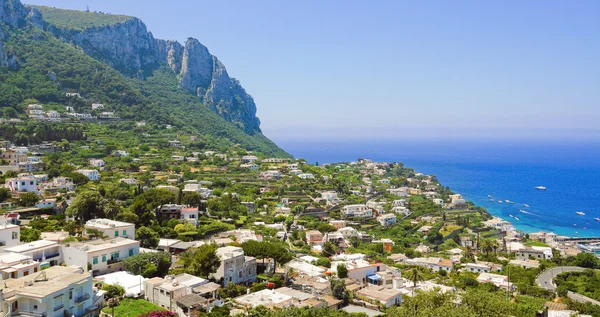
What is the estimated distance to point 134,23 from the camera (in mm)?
127000

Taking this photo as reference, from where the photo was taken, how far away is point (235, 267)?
23391 mm

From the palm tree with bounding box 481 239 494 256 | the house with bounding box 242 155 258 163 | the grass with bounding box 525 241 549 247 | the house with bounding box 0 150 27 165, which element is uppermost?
the house with bounding box 0 150 27 165

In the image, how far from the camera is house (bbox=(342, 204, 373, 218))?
52594 mm

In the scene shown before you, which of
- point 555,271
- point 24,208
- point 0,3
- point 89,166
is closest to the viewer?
point 24,208

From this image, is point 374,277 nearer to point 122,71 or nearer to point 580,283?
point 580,283

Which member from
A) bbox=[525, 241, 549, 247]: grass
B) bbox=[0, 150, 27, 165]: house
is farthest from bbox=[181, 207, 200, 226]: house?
bbox=[525, 241, 549, 247]: grass

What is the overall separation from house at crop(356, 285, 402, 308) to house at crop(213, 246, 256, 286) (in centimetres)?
605

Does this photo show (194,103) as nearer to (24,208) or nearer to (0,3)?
(0,3)

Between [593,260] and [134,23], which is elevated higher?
[134,23]

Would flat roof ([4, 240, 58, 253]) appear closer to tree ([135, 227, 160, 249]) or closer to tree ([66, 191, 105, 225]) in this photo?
tree ([135, 227, 160, 249])

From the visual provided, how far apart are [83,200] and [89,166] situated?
2500 centimetres

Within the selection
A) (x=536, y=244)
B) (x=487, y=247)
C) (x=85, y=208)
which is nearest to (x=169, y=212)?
(x=85, y=208)

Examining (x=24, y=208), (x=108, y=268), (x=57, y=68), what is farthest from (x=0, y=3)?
(x=108, y=268)

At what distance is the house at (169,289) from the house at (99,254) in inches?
121
